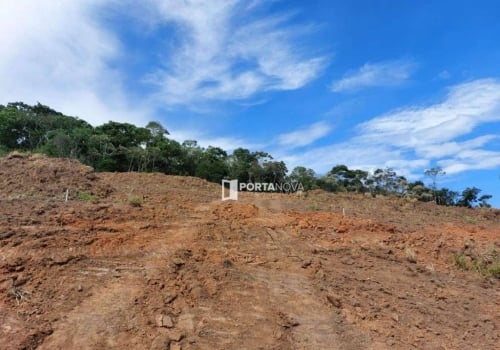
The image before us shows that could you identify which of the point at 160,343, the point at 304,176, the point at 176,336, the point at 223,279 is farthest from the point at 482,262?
the point at 304,176

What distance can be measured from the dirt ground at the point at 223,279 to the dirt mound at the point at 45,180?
11 centimetres

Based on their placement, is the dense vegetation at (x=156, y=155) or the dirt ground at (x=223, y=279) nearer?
the dirt ground at (x=223, y=279)

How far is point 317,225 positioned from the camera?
9.86 meters

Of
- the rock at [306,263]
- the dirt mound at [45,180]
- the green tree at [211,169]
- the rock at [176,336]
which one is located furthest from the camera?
the green tree at [211,169]

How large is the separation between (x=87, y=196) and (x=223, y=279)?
549cm

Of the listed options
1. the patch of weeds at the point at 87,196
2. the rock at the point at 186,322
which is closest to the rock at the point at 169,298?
the rock at the point at 186,322

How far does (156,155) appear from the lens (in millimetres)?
31281

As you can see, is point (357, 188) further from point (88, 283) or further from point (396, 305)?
point (88, 283)

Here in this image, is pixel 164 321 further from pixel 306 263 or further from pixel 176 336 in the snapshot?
pixel 306 263

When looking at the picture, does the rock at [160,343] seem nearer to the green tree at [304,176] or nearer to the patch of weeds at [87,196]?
the patch of weeds at [87,196]

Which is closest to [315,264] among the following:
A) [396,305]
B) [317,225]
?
[396,305]

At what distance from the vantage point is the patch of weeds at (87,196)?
993cm

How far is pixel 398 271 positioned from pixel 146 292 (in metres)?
5.21

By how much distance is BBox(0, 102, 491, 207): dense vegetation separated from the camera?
3081 cm
